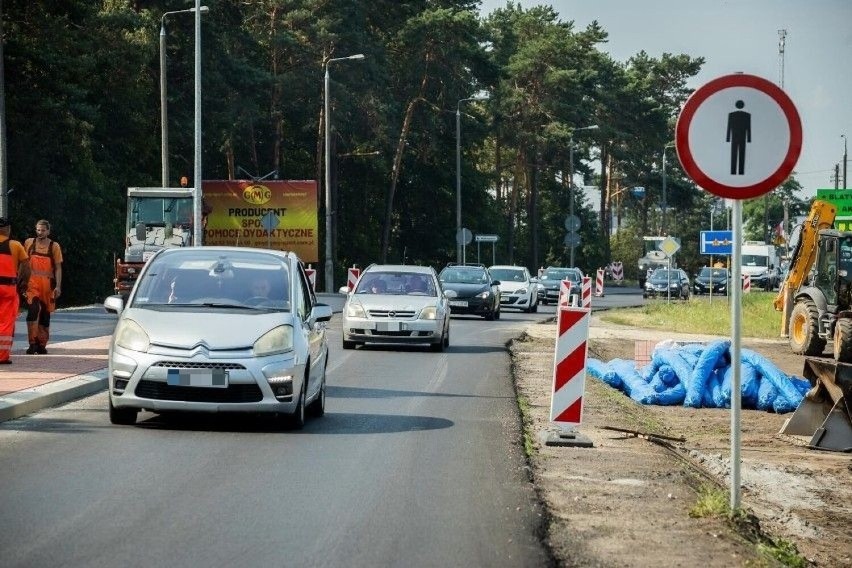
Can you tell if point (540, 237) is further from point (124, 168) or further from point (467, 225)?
point (124, 168)

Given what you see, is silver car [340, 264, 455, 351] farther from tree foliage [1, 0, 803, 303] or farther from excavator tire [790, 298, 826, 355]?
tree foliage [1, 0, 803, 303]

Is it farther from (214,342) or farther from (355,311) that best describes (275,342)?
(355,311)

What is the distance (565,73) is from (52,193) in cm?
3973

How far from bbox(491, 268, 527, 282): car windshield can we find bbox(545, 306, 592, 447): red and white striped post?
1387 inches

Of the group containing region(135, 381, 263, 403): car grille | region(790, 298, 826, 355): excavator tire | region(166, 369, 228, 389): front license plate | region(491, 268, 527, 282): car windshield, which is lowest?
region(790, 298, 826, 355): excavator tire

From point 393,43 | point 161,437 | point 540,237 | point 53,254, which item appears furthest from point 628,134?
point 161,437

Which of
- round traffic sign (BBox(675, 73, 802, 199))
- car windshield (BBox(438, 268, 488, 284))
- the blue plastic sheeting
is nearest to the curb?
the blue plastic sheeting

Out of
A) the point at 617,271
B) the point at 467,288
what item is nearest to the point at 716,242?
the point at 467,288

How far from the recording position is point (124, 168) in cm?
6319

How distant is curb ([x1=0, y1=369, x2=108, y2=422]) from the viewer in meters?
13.7

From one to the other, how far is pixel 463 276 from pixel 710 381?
22758 millimetres

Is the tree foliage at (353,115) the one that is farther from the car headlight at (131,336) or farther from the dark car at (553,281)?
the car headlight at (131,336)

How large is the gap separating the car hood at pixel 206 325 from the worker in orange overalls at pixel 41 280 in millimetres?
6766

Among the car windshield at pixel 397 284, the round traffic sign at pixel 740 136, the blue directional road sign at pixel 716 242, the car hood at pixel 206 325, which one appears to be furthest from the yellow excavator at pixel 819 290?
the round traffic sign at pixel 740 136
